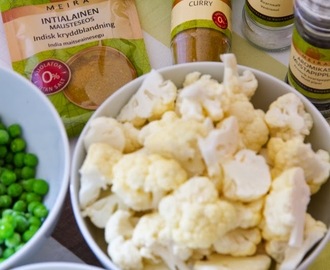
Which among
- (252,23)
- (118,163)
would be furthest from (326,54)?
(118,163)

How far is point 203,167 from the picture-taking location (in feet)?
2.35

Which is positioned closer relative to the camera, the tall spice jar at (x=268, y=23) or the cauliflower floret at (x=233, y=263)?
the cauliflower floret at (x=233, y=263)

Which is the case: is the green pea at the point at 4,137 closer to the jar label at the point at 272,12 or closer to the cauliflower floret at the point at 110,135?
the cauliflower floret at the point at 110,135

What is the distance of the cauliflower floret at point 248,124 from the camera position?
758 mm

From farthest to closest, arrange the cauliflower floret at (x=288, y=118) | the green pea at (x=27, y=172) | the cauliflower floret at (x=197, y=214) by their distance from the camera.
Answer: the green pea at (x=27, y=172) → the cauliflower floret at (x=288, y=118) → the cauliflower floret at (x=197, y=214)

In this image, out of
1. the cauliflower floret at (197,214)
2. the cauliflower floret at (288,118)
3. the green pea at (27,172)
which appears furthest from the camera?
the green pea at (27,172)

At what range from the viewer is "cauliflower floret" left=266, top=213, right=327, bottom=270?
693 millimetres

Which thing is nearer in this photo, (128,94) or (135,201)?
(135,201)

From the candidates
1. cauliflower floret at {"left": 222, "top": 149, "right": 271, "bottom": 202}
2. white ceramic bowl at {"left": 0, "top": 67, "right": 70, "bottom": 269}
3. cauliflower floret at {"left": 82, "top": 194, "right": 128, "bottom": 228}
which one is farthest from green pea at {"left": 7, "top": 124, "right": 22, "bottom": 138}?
cauliflower floret at {"left": 222, "top": 149, "right": 271, "bottom": 202}

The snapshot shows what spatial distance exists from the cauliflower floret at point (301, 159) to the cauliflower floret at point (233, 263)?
3.9 inches

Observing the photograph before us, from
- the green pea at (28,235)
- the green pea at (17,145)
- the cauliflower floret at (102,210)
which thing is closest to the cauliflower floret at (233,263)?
the cauliflower floret at (102,210)

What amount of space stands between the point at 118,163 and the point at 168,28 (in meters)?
0.37

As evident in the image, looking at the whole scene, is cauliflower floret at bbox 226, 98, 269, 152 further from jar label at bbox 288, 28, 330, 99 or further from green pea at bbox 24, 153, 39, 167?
green pea at bbox 24, 153, 39, 167

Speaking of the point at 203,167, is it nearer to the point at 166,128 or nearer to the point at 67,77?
the point at 166,128
